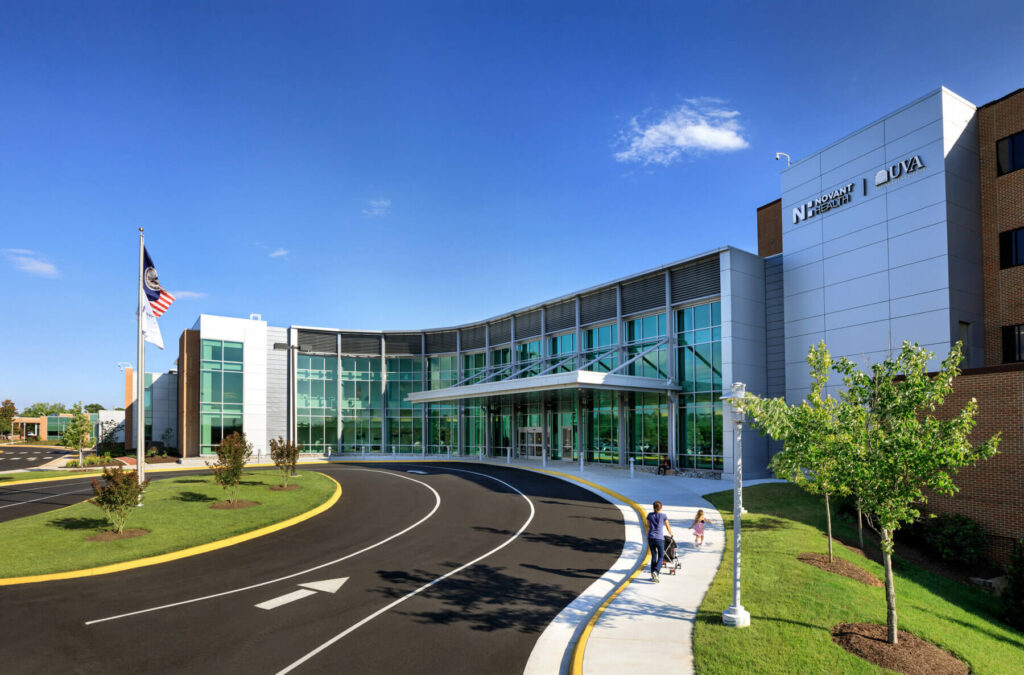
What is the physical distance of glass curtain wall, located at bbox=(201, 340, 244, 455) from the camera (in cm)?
4603

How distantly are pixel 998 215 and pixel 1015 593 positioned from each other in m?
16.9

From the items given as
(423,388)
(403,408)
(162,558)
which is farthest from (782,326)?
(403,408)

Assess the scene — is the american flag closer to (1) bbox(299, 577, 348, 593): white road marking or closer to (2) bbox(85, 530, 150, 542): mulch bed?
(2) bbox(85, 530, 150, 542): mulch bed

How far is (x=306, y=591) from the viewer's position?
467 inches

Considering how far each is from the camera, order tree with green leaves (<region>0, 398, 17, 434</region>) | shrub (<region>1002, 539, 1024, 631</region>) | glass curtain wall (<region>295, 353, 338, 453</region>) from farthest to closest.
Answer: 1. tree with green leaves (<region>0, 398, 17, 434</region>)
2. glass curtain wall (<region>295, 353, 338, 453</region>)
3. shrub (<region>1002, 539, 1024, 631</region>)

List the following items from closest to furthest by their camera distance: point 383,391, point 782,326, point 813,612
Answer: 1. point 813,612
2. point 782,326
3. point 383,391

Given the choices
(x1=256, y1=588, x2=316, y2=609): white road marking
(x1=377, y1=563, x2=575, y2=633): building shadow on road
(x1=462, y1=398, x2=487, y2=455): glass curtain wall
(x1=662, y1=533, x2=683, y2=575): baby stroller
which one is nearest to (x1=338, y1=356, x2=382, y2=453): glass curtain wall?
(x1=462, y1=398, x2=487, y2=455): glass curtain wall

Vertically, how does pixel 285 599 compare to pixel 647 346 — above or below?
below

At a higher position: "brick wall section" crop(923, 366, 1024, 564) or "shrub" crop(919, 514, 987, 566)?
"brick wall section" crop(923, 366, 1024, 564)

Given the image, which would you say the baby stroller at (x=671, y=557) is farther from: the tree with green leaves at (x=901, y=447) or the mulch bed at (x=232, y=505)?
the mulch bed at (x=232, y=505)

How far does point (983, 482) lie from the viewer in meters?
17.6

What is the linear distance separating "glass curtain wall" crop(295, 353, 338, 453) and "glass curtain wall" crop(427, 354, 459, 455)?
333 inches

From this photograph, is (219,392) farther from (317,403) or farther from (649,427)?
(649,427)

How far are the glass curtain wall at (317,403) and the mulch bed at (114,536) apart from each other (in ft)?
111
